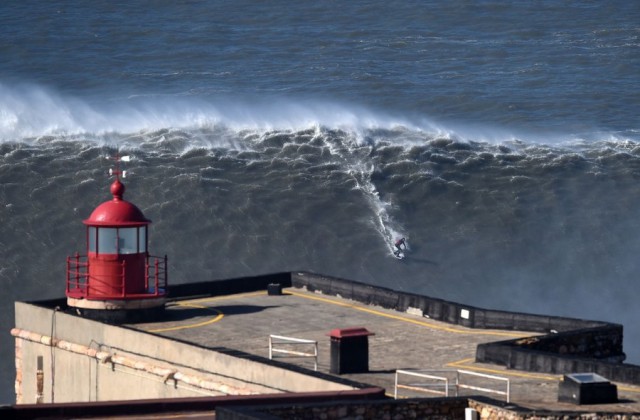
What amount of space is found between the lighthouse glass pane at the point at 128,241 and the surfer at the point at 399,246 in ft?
97.7

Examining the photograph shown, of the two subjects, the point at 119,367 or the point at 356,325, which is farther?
the point at 356,325

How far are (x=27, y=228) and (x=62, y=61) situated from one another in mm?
35824

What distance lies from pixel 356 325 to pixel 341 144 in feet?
137

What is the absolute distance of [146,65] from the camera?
109 meters

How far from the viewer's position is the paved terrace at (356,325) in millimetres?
37219

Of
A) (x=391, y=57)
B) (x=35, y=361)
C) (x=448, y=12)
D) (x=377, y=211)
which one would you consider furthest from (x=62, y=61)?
(x=35, y=361)

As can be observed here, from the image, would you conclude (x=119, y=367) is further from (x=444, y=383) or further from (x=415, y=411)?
(x=415, y=411)

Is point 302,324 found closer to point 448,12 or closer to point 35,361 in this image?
point 35,361


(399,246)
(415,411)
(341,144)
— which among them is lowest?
(415,411)

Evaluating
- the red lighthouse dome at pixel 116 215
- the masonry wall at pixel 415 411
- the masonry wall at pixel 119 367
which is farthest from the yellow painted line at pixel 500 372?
the red lighthouse dome at pixel 116 215

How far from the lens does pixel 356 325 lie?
145 ft

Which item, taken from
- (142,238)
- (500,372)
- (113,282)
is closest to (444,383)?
(500,372)

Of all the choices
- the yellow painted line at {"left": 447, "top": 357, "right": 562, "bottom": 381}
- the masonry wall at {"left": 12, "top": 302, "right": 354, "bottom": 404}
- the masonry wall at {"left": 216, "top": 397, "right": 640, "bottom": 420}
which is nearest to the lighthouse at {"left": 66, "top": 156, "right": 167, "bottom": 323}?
the masonry wall at {"left": 12, "top": 302, "right": 354, "bottom": 404}

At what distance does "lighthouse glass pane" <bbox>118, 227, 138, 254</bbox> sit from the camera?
144 ft
